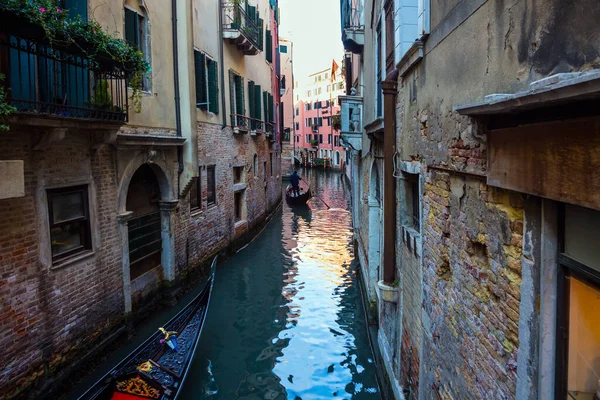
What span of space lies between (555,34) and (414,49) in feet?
8.12

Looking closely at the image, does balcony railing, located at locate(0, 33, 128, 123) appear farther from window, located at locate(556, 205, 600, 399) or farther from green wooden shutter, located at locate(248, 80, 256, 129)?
green wooden shutter, located at locate(248, 80, 256, 129)

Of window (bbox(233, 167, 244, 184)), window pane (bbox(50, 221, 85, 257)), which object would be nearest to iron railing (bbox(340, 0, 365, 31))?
window (bbox(233, 167, 244, 184))

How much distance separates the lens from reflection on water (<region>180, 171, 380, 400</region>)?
263 inches

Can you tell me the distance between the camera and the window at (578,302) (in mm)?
1783

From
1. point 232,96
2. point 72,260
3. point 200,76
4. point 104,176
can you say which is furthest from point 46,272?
point 232,96

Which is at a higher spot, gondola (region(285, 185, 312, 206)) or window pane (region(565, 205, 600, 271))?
window pane (region(565, 205, 600, 271))

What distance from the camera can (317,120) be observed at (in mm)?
57969

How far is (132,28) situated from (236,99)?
21.2 feet

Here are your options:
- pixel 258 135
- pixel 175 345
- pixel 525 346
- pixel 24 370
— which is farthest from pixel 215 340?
pixel 258 135

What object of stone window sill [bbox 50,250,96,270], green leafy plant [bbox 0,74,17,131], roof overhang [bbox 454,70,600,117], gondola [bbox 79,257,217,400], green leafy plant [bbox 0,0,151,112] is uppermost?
green leafy plant [bbox 0,0,151,112]

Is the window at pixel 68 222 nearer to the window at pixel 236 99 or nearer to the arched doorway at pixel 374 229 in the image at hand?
the arched doorway at pixel 374 229

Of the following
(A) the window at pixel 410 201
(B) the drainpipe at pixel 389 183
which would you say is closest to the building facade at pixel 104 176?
(B) the drainpipe at pixel 389 183

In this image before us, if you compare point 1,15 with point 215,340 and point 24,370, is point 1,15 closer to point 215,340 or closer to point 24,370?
point 24,370

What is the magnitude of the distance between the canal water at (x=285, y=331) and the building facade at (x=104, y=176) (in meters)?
1.30
